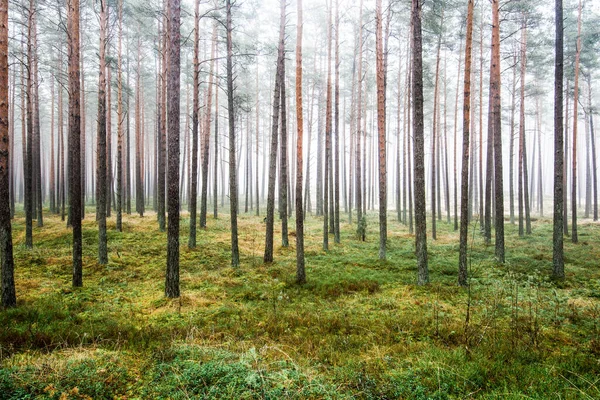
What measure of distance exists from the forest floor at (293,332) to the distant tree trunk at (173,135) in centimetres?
79

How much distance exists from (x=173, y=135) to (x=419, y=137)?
713 cm

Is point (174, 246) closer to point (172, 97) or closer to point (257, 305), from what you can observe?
point (257, 305)

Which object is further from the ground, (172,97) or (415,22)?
(415,22)

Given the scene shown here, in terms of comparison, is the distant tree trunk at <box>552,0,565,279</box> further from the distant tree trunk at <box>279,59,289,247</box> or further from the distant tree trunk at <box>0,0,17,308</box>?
the distant tree trunk at <box>0,0,17,308</box>

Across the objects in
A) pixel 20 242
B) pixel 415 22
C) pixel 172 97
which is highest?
pixel 415 22

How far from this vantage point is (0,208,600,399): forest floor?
3.80m

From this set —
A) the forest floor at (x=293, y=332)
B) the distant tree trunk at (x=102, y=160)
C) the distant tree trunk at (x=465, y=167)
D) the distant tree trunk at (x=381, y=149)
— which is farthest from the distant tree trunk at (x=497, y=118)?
the distant tree trunk at (x=102, y=160)

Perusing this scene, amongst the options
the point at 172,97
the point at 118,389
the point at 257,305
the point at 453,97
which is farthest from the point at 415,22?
the point at 453,97

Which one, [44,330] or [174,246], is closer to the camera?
[44,330]

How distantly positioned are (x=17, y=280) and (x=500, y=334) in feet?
41.5

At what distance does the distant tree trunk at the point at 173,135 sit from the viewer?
24.3ft

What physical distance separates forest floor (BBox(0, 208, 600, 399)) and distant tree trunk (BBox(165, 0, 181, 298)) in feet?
2.58

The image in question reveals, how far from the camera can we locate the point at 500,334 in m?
5.42

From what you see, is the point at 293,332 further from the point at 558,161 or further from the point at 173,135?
the point at 558,161
